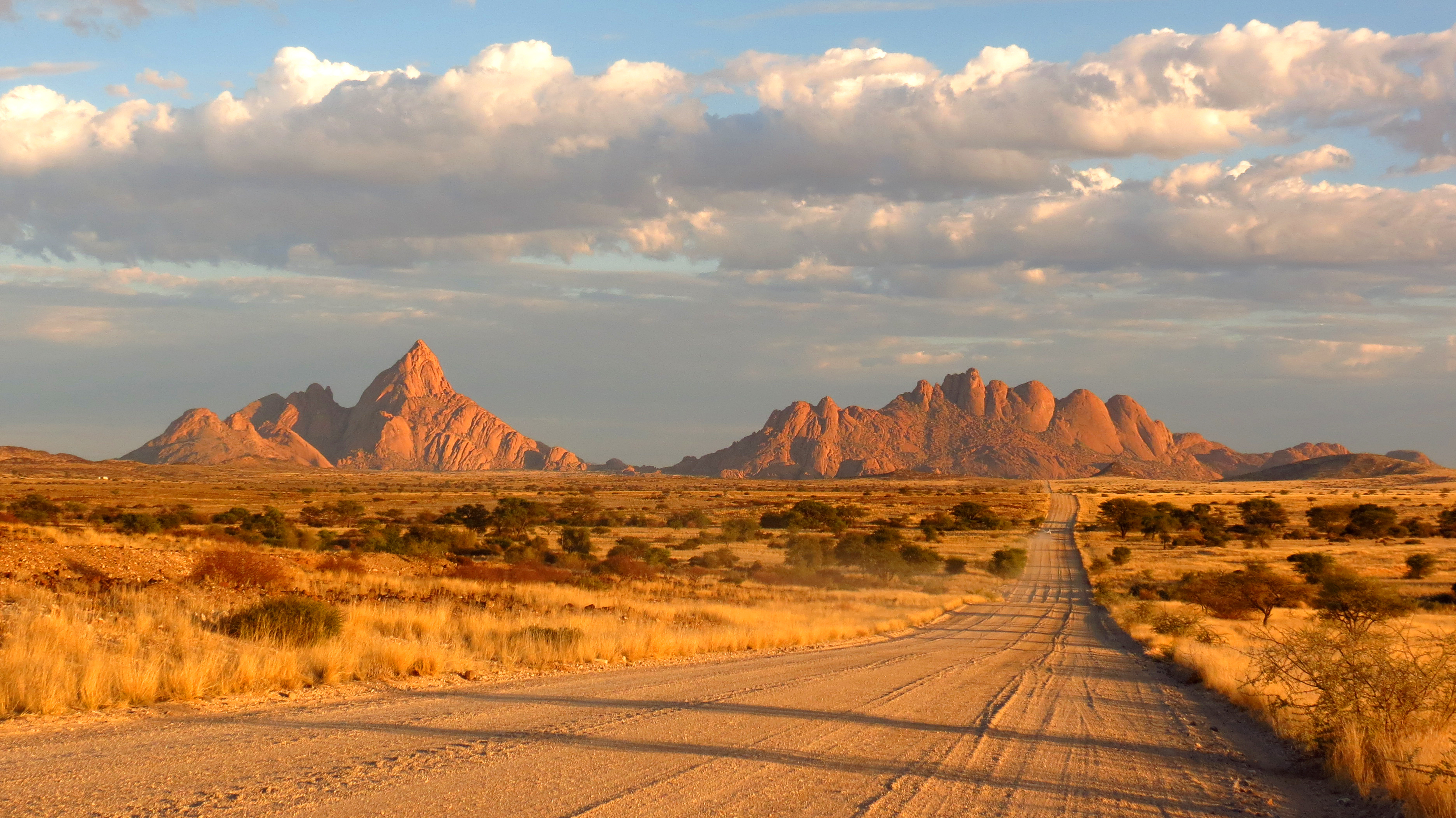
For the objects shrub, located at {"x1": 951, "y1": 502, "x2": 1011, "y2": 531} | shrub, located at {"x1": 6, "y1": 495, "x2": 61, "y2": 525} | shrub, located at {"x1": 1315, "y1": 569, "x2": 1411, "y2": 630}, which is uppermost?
shrub, located at {"x1": 6, "y1": 495, "x2": 61, "y2": 525}

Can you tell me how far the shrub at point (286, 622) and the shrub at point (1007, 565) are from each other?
43.5 metres

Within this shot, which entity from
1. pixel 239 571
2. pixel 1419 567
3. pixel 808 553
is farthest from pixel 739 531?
pixel 239 571

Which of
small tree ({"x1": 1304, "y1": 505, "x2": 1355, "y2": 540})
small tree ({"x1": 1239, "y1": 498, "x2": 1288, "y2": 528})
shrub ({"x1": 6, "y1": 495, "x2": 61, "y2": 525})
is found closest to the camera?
shrub ({"x1": 6, "y1": 495, "x2": 61, "y2": 525})

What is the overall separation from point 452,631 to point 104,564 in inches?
395

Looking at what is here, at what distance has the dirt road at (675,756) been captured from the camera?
6.45 metres

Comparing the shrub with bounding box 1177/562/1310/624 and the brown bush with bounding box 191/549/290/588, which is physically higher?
the brown bush with bounding box 191/549/290/588

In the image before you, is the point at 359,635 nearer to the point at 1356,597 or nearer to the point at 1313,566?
the point at 1356,597

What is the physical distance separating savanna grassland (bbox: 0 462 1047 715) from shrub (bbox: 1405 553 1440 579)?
2183cm

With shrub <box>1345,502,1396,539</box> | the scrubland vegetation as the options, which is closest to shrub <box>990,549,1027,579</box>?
the scrubland vegetation

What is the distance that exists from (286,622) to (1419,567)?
185ft

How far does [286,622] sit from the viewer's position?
1394 cm

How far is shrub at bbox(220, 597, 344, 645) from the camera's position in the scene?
13.7 metres

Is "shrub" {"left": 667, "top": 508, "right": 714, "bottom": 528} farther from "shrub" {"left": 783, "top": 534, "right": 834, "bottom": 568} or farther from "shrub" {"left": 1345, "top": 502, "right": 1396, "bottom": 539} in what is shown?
"shrub" {"left": 1345, "top": 502, "right": 1396, "bottom": 539}

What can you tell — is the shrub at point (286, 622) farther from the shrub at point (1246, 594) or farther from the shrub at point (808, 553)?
the shrub at point (808, 553)
